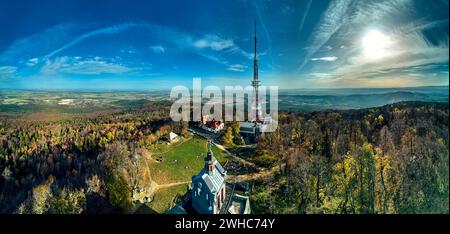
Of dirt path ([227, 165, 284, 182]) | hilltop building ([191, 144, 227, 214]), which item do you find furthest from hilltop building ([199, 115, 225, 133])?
dirt path ([227, 165, 284, 182])

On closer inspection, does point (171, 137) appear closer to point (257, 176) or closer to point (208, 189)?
point (208, 189)

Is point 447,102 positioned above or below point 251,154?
above

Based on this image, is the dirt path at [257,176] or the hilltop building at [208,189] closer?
the hilltop building at [208,189]

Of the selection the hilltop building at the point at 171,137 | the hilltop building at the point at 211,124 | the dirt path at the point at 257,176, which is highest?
the hilltop building at the point at 211,124

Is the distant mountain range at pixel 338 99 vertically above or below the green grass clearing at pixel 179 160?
above

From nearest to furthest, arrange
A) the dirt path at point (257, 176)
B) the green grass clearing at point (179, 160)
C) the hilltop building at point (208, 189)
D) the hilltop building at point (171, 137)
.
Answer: the hilltop building at point (208, 189), the green grass clearing at point (179, 160), the hilltop building at point (171, 137), the dirt path at point (257, 176)

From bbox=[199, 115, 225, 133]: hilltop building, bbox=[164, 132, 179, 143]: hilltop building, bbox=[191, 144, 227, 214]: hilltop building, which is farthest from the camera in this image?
bbox=[199, 115, 225, 133]: hilltop building

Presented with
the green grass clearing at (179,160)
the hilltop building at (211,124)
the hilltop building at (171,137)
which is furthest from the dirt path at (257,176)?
the hilltop building at (171,137)

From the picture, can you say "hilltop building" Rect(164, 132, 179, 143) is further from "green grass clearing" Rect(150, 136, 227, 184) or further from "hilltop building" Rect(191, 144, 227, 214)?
"hilltop building" Rect(191, 144, 227, 214)

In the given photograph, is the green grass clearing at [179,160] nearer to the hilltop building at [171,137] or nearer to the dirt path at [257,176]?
the hilltop building at [171,137]
